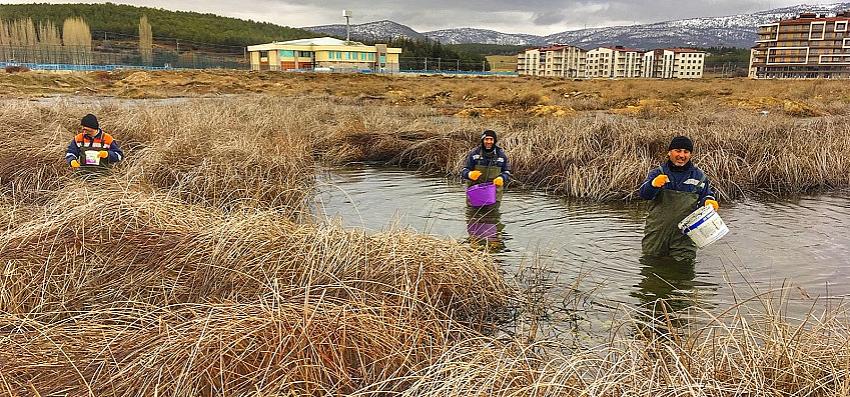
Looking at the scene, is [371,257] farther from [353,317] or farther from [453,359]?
[453,359]

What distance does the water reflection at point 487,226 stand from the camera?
23.5 ft

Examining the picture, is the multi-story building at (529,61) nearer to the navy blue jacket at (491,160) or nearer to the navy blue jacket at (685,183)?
the navy blue jacket at (491,160)

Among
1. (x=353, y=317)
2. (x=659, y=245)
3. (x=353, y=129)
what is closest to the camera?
(x=353, y=317)

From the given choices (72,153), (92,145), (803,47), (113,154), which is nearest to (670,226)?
(113,154)

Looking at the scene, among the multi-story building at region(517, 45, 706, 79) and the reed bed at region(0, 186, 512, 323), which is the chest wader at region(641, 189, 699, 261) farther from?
the multi-story building at region(517, 45, 706, 79)

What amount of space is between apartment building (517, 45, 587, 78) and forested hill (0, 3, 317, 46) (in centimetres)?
4843

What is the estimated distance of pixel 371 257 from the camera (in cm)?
455

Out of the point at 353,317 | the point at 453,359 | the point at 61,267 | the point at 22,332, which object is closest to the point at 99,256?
the point at 61,267

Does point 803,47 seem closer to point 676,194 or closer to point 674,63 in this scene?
point 674,63

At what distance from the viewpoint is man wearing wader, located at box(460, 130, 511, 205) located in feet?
25.4

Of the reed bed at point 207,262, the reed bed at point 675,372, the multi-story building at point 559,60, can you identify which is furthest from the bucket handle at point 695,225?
the multi-story building at point 559,60

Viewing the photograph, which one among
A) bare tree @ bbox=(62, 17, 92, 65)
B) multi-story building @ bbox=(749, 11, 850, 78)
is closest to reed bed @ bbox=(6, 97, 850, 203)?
bare tree @ bbox=(62, 17, 92, 65)

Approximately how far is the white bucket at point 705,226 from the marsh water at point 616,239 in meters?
0.42

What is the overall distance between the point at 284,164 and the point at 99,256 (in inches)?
187
